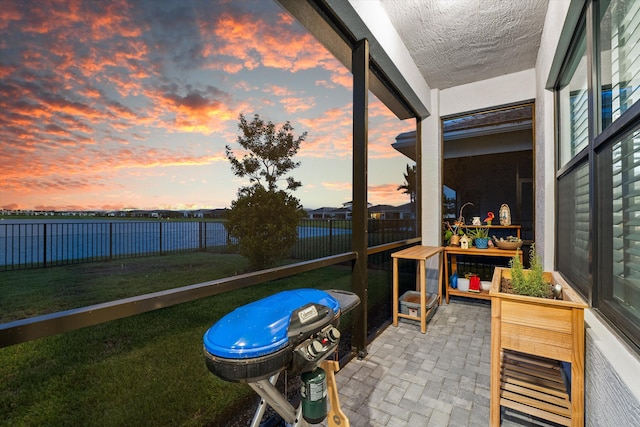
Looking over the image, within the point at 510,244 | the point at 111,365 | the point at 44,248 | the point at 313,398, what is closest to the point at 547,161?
the point at 510,244

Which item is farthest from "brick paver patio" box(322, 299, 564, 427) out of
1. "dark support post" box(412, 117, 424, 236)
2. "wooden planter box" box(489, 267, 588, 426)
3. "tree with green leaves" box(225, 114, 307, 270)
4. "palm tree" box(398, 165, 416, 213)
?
"tree with green leaves" box(225, 114, 307, 270)

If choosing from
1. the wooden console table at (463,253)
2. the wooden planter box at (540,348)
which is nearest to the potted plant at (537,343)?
the wooden planter box at (540,348)

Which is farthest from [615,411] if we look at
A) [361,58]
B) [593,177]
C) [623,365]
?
[361,58]

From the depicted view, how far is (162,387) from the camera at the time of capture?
209 cm

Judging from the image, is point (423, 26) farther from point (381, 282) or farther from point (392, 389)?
point (381, 282)

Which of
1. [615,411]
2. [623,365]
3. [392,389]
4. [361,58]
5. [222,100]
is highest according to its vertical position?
[222,100]

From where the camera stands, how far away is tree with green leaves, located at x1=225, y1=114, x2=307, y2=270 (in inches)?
169

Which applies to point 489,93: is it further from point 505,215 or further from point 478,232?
point 478,232

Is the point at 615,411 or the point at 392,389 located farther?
the point at 392,389

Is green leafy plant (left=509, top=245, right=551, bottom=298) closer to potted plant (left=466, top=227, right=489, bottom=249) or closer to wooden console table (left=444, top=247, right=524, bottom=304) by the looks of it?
wooden console table (left=444, top=247, right=524, bottom=304)

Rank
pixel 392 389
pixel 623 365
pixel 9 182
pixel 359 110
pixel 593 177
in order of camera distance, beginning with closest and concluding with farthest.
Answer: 1. pixel 623 365
2. pixel 593 177
3. pixel 392 389
4. pixel 9 182
5. pixel 359 110

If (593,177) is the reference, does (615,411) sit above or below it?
below

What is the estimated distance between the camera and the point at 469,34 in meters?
2.69

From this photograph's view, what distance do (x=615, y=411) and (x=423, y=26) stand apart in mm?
2964
